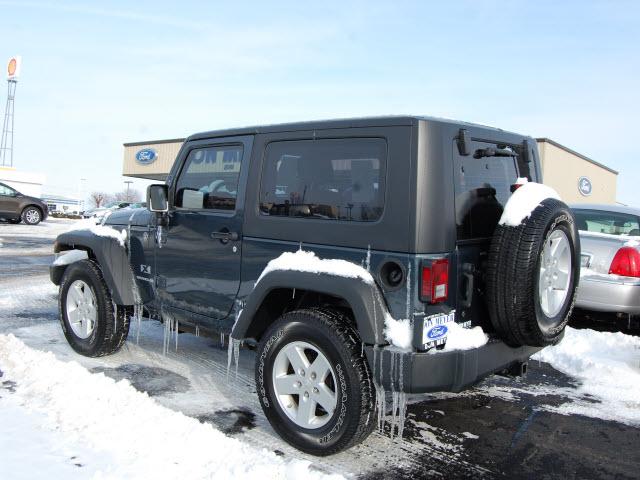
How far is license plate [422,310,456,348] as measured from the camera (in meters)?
2.76

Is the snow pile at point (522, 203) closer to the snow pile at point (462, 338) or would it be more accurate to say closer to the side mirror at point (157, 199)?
the snow pile at point (462, 338)

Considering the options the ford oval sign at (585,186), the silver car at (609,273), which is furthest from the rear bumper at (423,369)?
the ford oval sign at (585,186)

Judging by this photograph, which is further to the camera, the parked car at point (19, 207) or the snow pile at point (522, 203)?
the parked car at point (19, 207)

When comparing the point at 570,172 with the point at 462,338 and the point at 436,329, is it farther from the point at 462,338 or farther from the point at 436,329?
the point at 436,329

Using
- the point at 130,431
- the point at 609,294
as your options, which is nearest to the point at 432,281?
the point at 130,431

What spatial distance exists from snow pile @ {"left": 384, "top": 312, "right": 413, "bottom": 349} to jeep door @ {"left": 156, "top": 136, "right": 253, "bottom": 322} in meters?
1.22

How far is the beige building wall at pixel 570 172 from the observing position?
2338cm

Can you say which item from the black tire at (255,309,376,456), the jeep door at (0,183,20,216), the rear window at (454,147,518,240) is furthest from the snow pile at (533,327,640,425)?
the jeep door at (0,183,20,216)

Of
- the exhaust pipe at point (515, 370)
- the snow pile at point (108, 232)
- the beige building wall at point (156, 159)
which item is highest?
the beige building wall at point (156, 159)

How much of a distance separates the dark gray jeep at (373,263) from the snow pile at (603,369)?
1.12m

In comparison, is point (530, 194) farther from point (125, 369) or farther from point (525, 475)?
point (125, 369)

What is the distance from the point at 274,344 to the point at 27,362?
229cm

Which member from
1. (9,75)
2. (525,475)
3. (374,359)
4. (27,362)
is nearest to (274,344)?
(374,359)

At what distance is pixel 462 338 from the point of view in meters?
2.91
